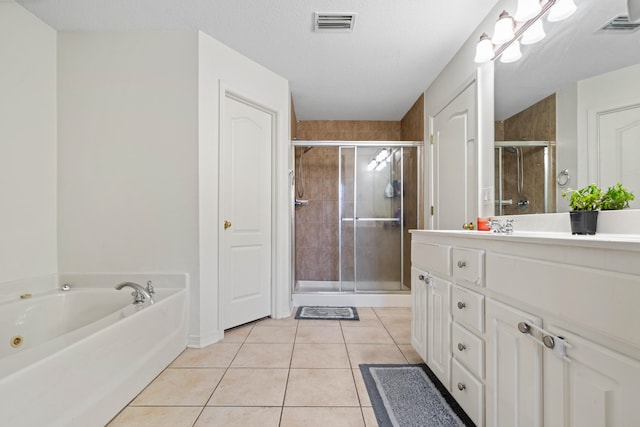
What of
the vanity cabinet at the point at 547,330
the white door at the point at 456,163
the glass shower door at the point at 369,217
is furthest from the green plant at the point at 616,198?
the glass shower door at the point at 369,217

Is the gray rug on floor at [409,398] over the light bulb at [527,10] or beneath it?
beneath

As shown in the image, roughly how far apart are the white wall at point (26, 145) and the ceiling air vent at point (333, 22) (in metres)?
1.83

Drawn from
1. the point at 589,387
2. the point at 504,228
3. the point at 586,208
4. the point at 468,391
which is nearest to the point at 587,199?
the point at 586,208

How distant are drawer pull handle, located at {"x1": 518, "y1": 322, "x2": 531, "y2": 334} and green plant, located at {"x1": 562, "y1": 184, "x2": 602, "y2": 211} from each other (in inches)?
23.6

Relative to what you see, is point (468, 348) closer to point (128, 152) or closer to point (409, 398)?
point (409, 398)

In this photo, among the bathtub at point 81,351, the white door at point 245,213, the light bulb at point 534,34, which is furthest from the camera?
the white door at point 245,213

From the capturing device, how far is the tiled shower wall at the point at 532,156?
1365 millimetres

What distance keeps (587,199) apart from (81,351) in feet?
6.60

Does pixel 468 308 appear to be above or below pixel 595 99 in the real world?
below

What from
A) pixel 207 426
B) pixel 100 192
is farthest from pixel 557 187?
pixel 100 192

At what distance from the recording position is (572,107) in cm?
126

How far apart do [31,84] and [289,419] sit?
2511 mm

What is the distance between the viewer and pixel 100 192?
2.08 m

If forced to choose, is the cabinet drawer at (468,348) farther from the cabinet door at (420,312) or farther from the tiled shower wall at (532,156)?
the tiled shower wall at (532,156)
